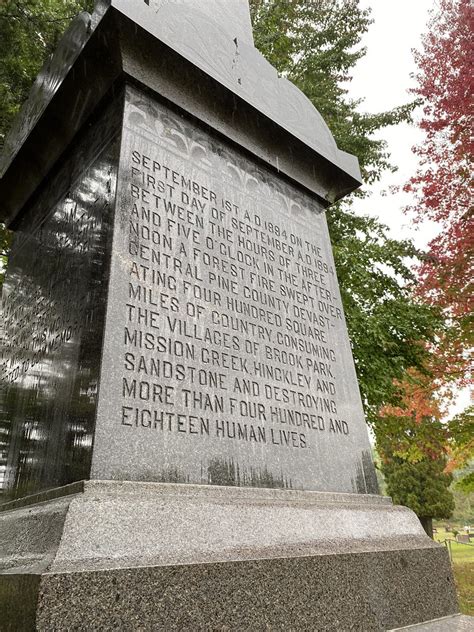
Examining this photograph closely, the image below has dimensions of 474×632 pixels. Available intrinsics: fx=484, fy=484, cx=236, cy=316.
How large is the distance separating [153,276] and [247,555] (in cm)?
166

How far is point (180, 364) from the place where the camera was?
289 centimetres

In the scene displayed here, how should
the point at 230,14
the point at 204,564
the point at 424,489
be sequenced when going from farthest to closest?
1. the point at 424,489
2. the point at 230,14
3. the point at 204,564

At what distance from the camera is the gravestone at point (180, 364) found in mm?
2100

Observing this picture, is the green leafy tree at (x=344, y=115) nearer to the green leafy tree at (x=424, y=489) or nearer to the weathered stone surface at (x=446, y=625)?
the weathered stone surface at (x=446, y=625)

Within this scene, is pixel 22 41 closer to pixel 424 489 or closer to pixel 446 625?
pixel 446 625

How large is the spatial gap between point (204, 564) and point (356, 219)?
11.0m

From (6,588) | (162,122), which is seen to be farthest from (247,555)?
(162,122)

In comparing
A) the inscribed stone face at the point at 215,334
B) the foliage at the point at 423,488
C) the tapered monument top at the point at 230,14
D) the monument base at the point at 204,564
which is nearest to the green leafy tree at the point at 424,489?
the foliage at the point at 423,488

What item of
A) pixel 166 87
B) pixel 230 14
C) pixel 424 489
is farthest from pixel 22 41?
pixel 424 489

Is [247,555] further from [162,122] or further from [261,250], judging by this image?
[162,122]

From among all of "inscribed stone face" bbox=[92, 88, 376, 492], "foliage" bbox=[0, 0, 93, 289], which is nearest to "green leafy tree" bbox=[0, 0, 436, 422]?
"foliage" bbox=[0, 0, 93, 289]

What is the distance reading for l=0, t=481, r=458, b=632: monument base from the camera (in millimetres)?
1776

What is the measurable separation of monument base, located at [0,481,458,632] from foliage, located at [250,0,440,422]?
682cm

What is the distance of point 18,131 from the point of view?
4.56m
